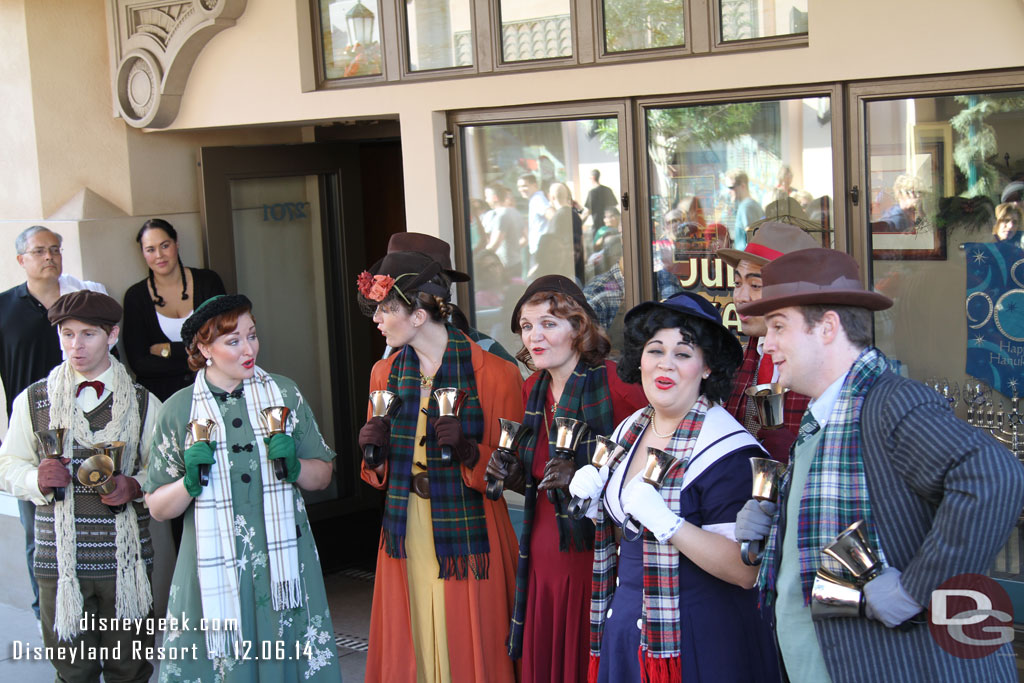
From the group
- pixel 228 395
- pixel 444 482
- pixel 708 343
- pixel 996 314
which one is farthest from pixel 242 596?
pixel 996 314

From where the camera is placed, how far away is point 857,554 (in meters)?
2.53

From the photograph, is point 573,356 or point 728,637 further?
point 573,356

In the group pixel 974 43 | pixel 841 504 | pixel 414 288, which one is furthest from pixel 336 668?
pixel 974 43

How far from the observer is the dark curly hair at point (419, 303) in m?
4.09

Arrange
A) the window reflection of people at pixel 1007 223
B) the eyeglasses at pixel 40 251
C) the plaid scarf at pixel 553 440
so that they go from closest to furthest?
1. the plaid scarf at pixel 553 440
2. the window reflection of people at pixel 1007 223
3. the eyeglasses at pixel 40 251

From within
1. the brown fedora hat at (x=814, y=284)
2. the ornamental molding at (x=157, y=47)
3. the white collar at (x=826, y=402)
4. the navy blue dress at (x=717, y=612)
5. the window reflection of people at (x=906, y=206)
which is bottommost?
the navy blue dress at (x=717, y=612)

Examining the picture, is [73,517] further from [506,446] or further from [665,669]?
[665,669]

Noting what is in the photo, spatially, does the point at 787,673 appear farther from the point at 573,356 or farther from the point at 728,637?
Result: the point at 573,356

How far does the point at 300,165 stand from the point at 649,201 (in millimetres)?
2618

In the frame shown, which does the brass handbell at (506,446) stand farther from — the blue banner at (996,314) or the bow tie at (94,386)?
the blue banner at (996,314)

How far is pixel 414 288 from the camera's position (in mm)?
4125

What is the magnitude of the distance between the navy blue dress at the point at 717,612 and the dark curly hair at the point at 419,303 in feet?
4.58

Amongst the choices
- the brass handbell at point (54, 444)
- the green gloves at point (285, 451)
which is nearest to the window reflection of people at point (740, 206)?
the green gloves at point (285, 451)

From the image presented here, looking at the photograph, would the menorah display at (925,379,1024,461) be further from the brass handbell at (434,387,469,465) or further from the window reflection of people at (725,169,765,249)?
the brass handbell at (434,387,469,465)
